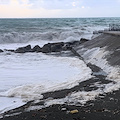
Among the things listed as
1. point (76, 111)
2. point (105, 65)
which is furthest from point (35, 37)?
point (76, 111)

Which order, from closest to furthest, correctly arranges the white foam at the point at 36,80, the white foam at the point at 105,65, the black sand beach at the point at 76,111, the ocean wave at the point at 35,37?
the black sand beach at the point at 76,111 < the white foam at the point at 36,80 < the white foam at the point at 105,65 < the ocean wave at the point at 35,37

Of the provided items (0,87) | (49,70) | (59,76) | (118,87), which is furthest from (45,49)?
(118,87)

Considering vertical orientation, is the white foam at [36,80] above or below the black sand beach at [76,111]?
below

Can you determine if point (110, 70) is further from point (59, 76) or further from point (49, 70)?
point (49, 70)

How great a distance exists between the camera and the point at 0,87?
8.40m

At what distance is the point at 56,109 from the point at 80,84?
8.84ft

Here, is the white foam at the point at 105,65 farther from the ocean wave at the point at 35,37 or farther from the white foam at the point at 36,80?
the ocean wave at the point at 35,37

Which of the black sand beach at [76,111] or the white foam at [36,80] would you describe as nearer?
the black sand beach at [76,111]

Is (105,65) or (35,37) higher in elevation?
(105,65)

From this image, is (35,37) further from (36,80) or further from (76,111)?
(76,111)

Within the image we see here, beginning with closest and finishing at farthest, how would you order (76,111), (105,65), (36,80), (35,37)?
(76,111)
(36,80)
(105,65)
(35,37)

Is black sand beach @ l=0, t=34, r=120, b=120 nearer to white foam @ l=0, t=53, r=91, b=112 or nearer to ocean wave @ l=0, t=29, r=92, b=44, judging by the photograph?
white foam @ l=0, t=53, r=91, b=112

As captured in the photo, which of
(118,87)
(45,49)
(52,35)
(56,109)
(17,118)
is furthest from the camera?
(52,35)

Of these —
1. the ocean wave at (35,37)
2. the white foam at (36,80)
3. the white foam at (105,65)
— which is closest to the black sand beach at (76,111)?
the white foam at (36,80)
